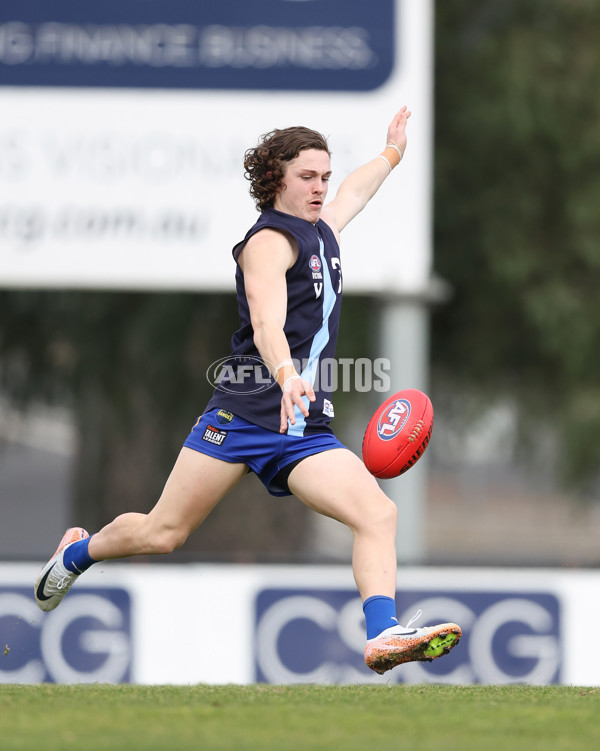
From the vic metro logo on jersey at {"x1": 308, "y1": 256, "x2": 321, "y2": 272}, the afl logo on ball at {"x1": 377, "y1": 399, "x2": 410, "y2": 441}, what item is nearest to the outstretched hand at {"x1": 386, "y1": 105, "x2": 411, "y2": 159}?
the vic metro logo on jersey at {"x1": 308, "y1": 256, "x2": 321, "y2": 272}

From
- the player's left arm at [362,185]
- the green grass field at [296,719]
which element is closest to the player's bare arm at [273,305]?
the player's left arm at [362,185]

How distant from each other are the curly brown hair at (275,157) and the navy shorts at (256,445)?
0.79m

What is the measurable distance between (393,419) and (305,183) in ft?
2.94

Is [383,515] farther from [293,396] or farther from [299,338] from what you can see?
[299,338]

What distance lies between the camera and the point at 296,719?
436cm

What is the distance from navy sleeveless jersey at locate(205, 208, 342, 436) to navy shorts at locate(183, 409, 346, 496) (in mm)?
28

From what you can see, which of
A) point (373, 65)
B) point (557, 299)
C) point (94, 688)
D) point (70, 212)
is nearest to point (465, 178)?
point (557, 299)

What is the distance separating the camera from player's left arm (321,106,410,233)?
17.2 feet

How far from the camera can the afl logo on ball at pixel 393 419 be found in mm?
4906

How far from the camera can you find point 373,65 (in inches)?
376

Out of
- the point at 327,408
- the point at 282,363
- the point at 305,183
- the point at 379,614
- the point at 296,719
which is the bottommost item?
the point at 296,719

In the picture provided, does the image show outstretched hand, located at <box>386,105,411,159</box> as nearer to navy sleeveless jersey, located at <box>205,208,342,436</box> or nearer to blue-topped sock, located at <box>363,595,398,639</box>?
navy sleeveless jersey, located at <box>205,208,342,436</box>

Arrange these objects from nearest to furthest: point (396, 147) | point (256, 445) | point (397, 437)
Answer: point (256, 445) → point (397, 437) → point (396, 147)

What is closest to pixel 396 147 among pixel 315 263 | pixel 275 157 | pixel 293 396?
pixel 275 157
